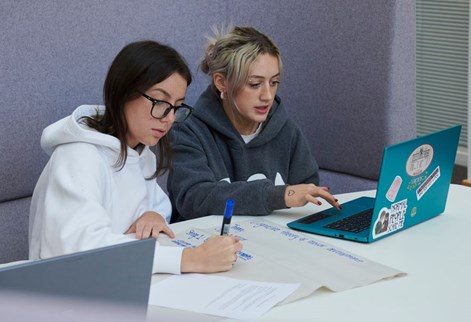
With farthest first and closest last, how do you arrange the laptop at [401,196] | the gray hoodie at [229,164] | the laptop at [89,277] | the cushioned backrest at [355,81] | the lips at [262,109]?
the cushioned backrest at [355,81]
the lips at [262,109]
the gray hoodie at [229,164]
the laptop at [401,196]
the laptop at [89,277]

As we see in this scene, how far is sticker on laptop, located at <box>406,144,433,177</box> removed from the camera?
1.93m

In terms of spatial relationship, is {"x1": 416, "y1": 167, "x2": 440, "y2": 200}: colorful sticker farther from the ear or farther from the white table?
the ear

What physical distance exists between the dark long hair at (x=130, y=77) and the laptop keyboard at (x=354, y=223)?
1.55ft

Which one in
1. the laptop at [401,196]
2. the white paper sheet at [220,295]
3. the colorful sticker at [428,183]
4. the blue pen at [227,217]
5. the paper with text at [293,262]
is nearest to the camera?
the white paper sheet at [220,295]

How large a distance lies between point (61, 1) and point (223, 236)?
3.71 ft

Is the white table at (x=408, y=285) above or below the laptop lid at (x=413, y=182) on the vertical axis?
below

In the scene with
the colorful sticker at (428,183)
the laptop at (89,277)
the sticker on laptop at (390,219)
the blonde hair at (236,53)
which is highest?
the blonde hair at (236,53)

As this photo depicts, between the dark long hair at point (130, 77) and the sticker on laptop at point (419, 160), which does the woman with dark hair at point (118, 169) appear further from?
the sticker on laptop at point (419, 160)

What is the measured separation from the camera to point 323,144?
3203mm

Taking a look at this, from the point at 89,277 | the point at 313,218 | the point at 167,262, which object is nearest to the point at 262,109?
the point at 313,218

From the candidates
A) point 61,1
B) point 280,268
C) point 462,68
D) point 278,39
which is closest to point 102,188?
point 280,268

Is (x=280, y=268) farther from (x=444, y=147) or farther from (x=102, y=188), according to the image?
(x=444, y=147)

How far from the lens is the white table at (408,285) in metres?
1.51

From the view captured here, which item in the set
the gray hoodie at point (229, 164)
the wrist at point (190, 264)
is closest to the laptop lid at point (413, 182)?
the gray hoodie at point (229, 164)
